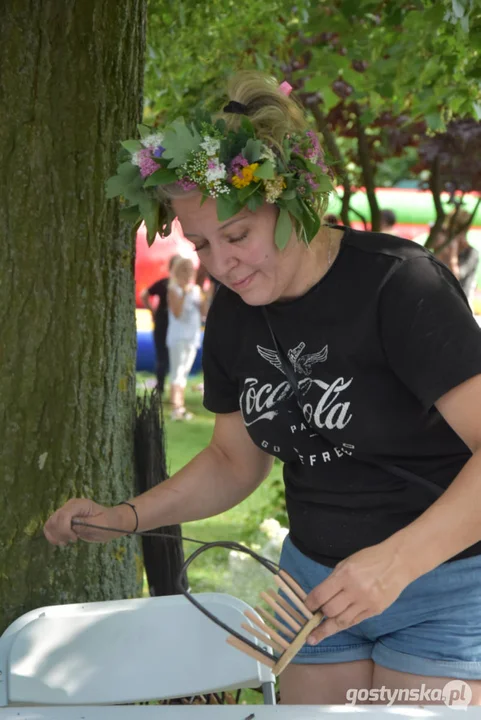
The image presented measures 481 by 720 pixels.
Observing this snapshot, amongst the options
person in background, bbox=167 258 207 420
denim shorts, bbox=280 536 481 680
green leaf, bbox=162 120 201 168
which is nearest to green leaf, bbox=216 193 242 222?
green leaf, bbox=162 120 201 168

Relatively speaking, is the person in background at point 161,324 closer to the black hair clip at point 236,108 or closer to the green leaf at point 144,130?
the green leaf at point 144,130

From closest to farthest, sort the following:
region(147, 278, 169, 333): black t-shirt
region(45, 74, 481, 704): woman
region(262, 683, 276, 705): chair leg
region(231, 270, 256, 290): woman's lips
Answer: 1. region(45, 74, 481, 704): woman
2. region(231, 270, 256, 290): woman's lips
3. region(262, 683, 276, 705): chair leg
4. region(147, 278, 169, 333): black t-shirt

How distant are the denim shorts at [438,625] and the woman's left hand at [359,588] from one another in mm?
318

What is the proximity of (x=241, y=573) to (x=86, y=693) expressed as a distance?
5.37 feet

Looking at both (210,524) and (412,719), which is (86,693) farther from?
(210,524)

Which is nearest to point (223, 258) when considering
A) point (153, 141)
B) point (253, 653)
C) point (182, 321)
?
point (153, 141)

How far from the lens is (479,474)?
Result: 1.45 meters

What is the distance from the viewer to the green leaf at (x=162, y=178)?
1.72m

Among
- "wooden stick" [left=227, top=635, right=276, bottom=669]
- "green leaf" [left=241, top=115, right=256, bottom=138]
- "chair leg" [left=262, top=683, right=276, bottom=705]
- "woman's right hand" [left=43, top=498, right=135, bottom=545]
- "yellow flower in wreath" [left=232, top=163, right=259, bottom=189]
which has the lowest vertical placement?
"chair leg" [left=262, top=683, right=276, bottom=705]

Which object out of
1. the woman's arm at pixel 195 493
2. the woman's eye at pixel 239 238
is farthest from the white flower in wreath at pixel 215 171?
the woman's arm at pixel 195 493

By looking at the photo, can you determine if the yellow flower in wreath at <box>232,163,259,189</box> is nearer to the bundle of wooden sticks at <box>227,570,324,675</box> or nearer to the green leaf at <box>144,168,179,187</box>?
the green leaf at <box>144,168,179,187</box>

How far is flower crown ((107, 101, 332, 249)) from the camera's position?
167 centimetres

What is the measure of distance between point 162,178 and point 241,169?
0.15 metres

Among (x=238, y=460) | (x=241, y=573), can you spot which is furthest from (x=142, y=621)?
(x=241, y=573)
